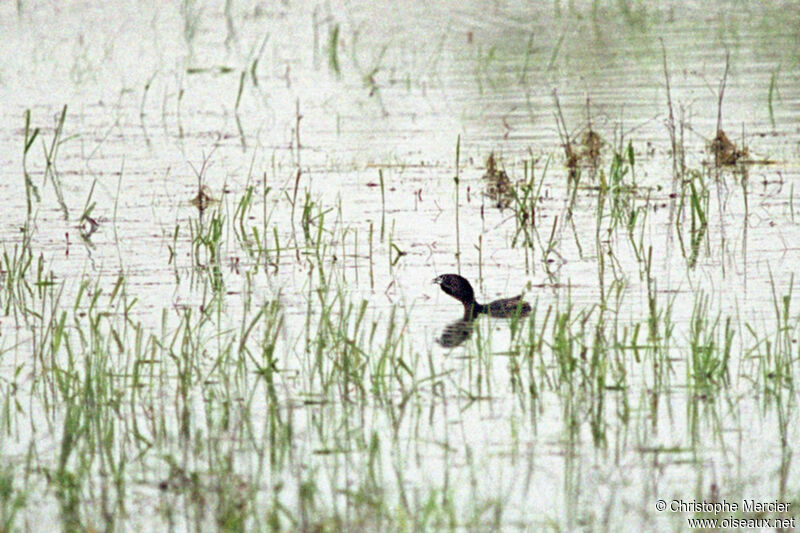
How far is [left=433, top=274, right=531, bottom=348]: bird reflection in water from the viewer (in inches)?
279

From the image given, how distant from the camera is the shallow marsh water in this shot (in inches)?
199

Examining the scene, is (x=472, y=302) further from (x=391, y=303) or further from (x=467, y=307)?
(x=391, y=303)

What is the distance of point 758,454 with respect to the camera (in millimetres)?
5250

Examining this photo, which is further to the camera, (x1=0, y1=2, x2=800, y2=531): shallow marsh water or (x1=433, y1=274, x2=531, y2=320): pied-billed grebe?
(x1=433, y1=274, x2=531, y2=320): pied-billed grebe

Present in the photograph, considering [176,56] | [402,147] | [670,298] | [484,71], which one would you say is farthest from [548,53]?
[670,298]

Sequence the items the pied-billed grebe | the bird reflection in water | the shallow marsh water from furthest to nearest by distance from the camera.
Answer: the pied-billed grebe, the bird reflection in water, the shallow marsh water

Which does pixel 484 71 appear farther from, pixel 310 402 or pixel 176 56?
pixel 310 402

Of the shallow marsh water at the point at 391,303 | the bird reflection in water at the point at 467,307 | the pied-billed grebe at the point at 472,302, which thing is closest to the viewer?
the shallow marsh water at the point at 391,303

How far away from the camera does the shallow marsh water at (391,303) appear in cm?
505

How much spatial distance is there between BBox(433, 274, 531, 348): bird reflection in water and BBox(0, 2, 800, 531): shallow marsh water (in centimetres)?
9

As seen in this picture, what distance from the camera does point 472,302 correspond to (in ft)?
24.3

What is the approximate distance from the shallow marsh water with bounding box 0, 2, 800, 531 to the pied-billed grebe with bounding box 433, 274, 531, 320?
9 centimetres

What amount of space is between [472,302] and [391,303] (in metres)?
0.55

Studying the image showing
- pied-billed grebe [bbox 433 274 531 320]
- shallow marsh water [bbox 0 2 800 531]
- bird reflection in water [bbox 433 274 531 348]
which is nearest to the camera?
shallow marsh water [bbox 0 2 800 531]
